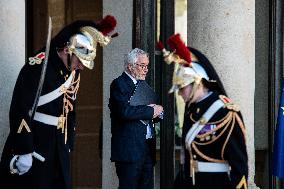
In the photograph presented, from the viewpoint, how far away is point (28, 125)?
7.21 m

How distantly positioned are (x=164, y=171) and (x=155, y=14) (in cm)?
157

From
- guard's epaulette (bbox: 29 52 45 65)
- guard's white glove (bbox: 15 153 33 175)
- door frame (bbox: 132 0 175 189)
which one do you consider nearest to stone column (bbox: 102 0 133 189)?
door frame (bbox: 132 0 175 189)

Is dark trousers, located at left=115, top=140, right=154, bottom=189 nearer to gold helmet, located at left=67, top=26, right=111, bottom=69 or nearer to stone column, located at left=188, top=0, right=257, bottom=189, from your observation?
stone column, located at left=188, top=0, right=257, bottom=189

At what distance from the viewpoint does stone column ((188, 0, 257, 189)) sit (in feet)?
29.9

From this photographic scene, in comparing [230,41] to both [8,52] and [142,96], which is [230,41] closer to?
[142,96]

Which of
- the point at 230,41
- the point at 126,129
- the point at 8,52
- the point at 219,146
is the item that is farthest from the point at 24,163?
the point at 230,41

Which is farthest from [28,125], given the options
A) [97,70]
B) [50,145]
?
[97,70]

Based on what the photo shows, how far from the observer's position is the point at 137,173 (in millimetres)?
8602

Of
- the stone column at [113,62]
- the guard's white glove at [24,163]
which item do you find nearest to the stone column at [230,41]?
the stone column at [113,62]

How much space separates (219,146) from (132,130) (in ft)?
6.56

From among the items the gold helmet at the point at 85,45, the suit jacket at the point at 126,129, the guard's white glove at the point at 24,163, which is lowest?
→ the guard's white glove at the point at 24,163

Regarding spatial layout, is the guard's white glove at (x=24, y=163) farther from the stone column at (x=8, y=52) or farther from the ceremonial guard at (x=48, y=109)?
the stone column at (x=8, y=52)

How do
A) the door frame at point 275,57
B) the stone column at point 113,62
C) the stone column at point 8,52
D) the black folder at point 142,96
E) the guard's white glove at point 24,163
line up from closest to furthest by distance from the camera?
the guard's white glove at point 24,163
the stone column at point 8,52
the black folder at point 142,96
the stone column at point 113,62
the door frame at point 275,57

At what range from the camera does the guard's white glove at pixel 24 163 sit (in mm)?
7160
